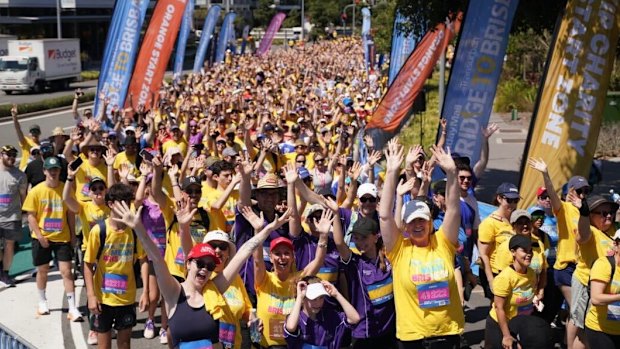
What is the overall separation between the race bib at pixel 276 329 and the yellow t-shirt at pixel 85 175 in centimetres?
457

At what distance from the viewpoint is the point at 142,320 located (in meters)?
9.70

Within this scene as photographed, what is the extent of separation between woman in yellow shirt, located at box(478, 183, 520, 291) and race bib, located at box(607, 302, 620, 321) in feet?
4.61

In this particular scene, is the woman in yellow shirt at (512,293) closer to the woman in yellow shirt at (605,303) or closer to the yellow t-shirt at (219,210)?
the woman in yellow shirt at (605,303)

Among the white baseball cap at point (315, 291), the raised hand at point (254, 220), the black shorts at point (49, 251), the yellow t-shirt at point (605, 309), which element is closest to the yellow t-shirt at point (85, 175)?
the black shorts at point (49, 251)

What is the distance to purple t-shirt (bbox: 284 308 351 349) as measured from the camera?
20.2 feet

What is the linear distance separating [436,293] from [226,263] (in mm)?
1411

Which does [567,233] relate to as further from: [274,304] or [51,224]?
[51,224]

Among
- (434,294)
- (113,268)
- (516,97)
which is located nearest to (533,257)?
(434,294)

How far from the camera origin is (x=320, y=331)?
6.16 metres

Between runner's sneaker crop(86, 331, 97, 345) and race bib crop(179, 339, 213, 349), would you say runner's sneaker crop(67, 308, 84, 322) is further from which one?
race bib crop(179, 339, 213, 349)

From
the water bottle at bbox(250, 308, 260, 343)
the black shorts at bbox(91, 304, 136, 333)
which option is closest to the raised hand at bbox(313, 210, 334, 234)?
the water bottle at bbox(250, 308, 260, 343)

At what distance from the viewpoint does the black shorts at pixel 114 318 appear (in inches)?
296

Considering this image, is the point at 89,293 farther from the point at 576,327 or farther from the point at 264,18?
the point at 264,18

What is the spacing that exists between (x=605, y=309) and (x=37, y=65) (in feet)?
140
